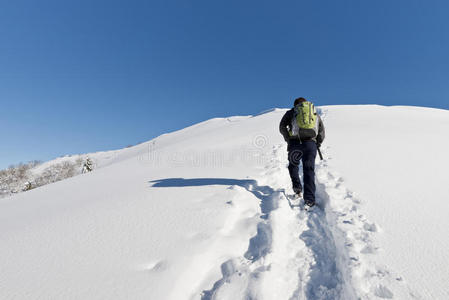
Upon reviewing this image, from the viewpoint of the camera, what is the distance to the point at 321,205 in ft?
11.8

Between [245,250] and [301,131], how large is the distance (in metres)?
2.37

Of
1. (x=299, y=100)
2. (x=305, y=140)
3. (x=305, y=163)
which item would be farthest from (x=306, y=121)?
(x=305, y=163)

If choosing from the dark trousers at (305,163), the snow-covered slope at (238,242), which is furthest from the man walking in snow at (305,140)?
the snow-covered slope at (238,242)

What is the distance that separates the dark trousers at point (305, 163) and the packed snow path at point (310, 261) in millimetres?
324

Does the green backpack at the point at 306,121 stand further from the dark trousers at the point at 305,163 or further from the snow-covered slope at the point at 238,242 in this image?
the snow-covered slope at the point at 238,242

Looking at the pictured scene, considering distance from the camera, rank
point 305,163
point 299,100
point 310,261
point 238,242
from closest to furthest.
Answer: point 310,261 < point 238,242 < point 305,163 < point 299,100

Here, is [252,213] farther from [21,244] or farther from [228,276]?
[21,244]

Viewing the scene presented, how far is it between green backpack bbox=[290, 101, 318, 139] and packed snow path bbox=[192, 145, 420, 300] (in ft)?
A: 3.98

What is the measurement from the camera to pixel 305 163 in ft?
12.4

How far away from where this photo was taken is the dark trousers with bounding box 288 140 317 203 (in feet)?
11.7

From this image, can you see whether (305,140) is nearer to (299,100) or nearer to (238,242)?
(299,100)

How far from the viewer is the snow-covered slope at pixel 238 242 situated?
1837 millimetres

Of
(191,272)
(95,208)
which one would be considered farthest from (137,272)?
(95,208)

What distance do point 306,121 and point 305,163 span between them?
2.54 feet
